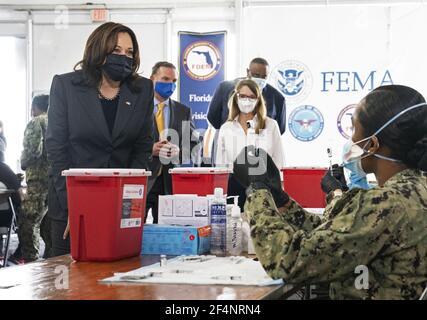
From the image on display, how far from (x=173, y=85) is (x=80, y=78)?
1.59m

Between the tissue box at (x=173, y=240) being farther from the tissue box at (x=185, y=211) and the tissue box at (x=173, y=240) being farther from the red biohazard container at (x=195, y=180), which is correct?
the red biohazard container at (x=195, y=180)

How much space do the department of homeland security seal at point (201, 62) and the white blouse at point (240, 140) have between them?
3728 mm

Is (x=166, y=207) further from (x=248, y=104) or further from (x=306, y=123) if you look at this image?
(x=306, y=123)

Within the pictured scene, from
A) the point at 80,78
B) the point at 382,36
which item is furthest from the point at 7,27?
the point at 80,78

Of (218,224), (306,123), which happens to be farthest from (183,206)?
(306,123)

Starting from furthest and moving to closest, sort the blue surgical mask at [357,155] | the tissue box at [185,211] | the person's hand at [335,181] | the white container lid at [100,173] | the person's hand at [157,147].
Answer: the person's hand at [157,147], the person's hand at [335,181], the tissue box at [185,211], the white container lid at [100,173], the blue surgical mask at [357,155]

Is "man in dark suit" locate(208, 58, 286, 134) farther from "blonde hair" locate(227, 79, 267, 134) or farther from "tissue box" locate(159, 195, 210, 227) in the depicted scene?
"tissue box" locate(159, 195, 210, 227)

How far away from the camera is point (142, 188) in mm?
2361

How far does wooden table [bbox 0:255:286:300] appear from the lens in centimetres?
164

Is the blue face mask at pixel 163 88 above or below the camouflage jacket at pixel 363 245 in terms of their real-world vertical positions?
above

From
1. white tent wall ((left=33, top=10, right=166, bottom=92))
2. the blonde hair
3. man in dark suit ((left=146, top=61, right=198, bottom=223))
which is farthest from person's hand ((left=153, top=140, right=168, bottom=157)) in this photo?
white tent wall ((left=33, top=10, right=166, bottom=92))

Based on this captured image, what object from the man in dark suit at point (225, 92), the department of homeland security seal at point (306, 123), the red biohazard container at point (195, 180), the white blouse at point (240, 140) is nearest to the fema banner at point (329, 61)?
the department of homeland security seal at point (306, 123)

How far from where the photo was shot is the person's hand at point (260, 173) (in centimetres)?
203
